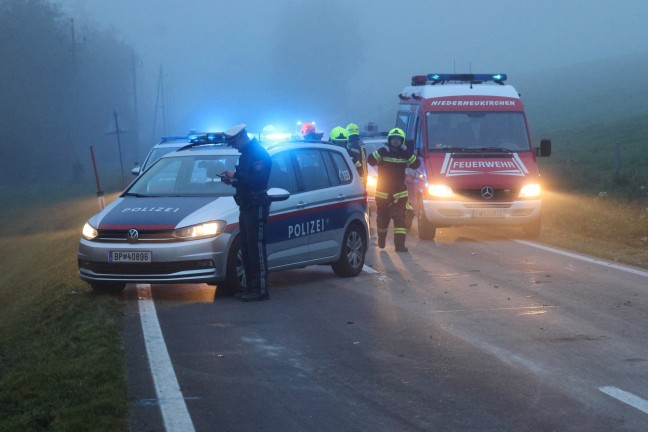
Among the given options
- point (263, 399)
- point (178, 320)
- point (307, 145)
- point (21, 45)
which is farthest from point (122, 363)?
point (21, 45)

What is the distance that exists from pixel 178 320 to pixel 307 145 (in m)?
3.77

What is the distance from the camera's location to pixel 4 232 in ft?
120

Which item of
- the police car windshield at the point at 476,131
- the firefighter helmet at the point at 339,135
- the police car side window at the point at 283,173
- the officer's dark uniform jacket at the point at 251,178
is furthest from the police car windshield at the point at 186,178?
the firefighter helmet at the point at 339,135

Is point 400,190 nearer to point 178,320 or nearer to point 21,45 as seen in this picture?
point 178,320

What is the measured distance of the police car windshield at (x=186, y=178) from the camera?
12594 mm

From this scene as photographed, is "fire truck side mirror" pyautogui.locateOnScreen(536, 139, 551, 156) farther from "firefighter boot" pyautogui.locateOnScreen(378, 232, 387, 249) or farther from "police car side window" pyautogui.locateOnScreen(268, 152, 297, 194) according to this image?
"police car side window" pyautogui.locateOnScreen(268, 152, 297, 194)

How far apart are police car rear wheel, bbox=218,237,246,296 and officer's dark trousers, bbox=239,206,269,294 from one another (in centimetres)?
16

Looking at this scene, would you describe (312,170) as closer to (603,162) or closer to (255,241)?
(255,241)

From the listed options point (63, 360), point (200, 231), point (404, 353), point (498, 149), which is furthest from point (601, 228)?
point (63, 360)

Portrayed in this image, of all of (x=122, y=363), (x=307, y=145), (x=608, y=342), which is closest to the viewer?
(x=122, y=363)

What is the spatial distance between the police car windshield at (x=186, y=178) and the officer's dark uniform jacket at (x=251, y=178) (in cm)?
67

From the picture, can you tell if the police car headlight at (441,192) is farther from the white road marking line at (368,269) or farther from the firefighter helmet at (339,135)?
the firefighter helmet at (339,135)

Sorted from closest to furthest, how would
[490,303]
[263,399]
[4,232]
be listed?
[263,399] → [490,303] → [4,232]

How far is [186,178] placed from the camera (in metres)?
12.8
